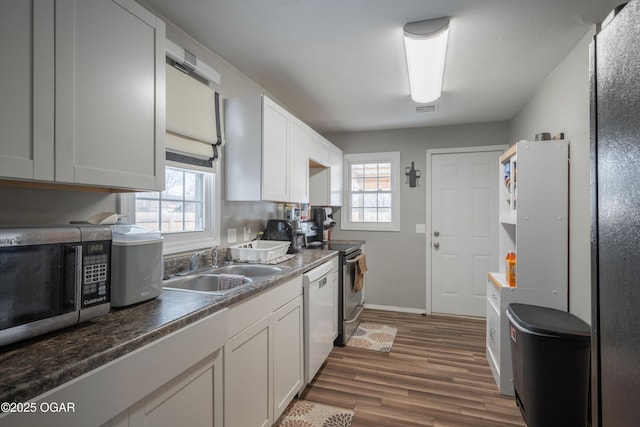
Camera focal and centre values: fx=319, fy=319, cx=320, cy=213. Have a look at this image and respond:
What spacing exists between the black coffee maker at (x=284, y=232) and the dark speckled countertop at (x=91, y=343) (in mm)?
1414

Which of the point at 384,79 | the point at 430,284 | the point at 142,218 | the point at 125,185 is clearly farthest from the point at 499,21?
the point at 430,284

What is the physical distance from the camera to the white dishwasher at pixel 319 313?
2.24 metres

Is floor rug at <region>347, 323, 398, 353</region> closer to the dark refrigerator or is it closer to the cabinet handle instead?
the cabinet handle

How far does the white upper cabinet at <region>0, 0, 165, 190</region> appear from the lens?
94cm

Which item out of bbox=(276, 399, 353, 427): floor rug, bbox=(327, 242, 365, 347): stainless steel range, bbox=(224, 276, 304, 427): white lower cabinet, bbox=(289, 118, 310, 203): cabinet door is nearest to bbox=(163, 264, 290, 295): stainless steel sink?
bbox=(224, 276, 304, 427): white lower cabinet

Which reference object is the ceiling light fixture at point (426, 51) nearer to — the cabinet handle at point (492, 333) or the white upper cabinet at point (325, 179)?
the white upper cabinet at point (325, 179)

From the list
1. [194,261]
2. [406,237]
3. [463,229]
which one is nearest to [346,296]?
[406,237]

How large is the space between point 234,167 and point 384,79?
144cm

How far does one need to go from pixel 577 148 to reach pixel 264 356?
7.59ft

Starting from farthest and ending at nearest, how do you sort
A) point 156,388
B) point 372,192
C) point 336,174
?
point 372,192, point 336,174, point 156,388

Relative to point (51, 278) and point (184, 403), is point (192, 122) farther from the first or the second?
point (184, 403)

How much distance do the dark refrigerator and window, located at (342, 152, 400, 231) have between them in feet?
11.5

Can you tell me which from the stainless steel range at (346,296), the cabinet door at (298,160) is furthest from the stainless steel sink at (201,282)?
the stainless steel range at (346,296)

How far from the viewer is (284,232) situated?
2.82m
